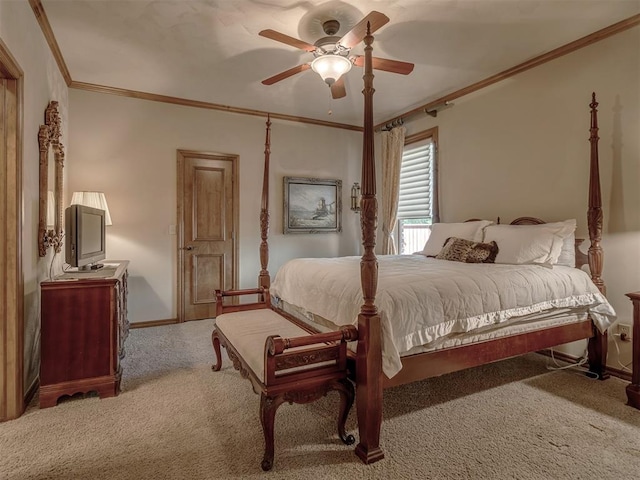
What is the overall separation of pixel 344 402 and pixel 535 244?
2.03 m

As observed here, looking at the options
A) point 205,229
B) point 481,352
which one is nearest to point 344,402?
point 481,352

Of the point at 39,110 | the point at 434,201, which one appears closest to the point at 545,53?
the point at 434,201

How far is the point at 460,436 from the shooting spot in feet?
6.54

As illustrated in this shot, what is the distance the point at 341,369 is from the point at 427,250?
2.35m

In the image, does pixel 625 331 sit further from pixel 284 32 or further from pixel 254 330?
pixel 284 32

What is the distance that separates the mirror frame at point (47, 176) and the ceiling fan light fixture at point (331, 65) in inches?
82.4

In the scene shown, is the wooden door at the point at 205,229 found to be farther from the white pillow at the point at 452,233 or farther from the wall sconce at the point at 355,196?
the white pillow at the point at 452,233

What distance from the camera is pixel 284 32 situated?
289cm

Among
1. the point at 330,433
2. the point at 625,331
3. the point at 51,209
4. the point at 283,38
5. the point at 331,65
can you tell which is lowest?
the point at 330,433

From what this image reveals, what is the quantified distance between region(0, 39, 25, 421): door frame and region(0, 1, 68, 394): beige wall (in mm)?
91

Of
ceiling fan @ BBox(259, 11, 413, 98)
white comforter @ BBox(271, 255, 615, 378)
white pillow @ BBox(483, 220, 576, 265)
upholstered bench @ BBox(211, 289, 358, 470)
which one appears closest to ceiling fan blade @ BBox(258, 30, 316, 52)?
ceiling fan @ BBox(259, 11, 413, 98)

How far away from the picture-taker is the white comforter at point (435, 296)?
1912mm

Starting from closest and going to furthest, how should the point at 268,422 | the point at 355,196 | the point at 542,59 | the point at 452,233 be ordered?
the point at 268,422
the point at 542,59
the point at 452,233
the point at 355,196

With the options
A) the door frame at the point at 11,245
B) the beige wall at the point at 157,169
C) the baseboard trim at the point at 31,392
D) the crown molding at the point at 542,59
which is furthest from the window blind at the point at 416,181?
the baseboard trim at the point at 31,392
